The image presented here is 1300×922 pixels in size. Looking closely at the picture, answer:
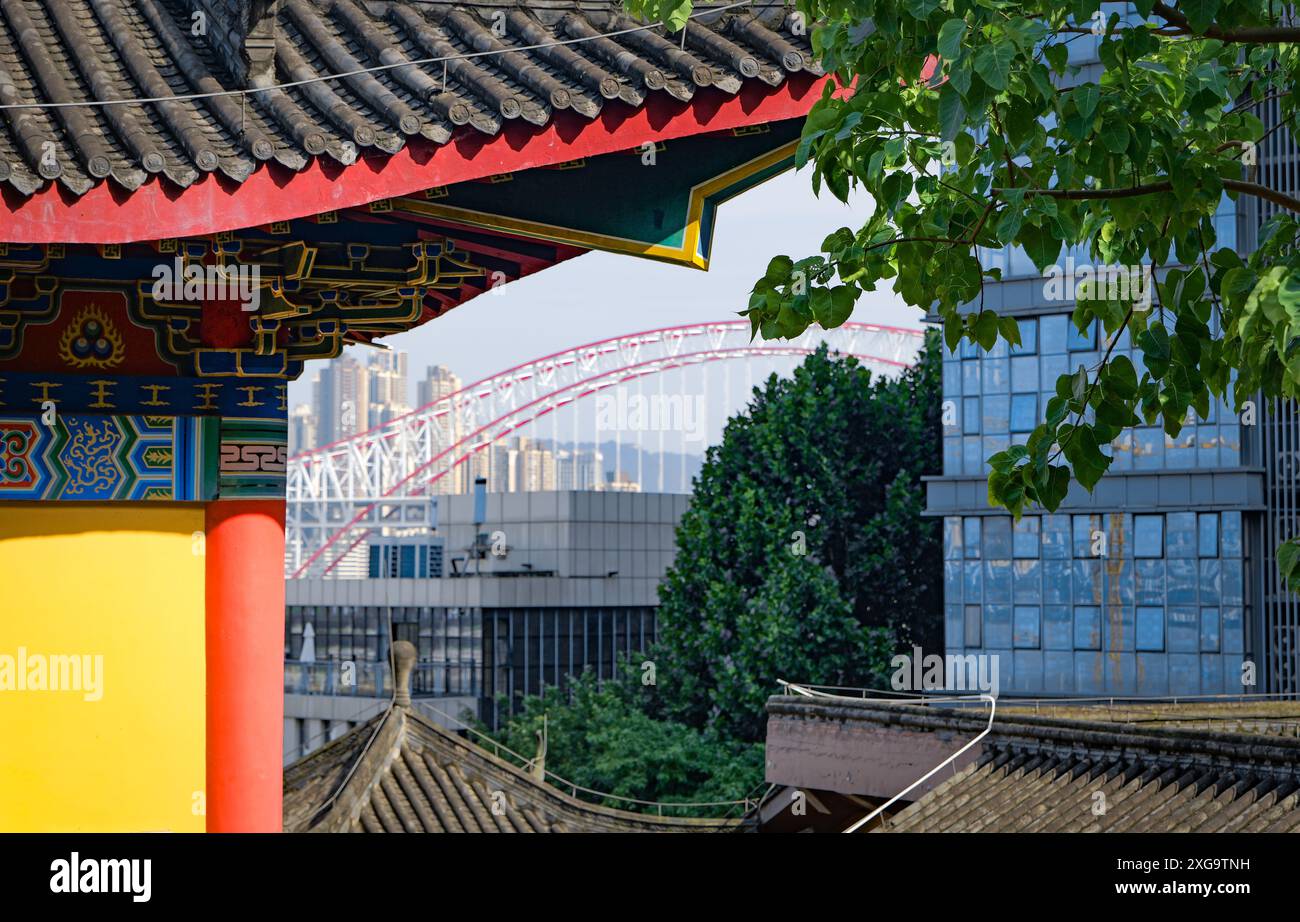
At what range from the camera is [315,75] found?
8766 mm

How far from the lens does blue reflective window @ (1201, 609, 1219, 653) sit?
44750 mm

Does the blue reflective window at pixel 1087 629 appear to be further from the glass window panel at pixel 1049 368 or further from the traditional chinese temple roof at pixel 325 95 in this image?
the traditional chinese temple roof at pixel 325 95

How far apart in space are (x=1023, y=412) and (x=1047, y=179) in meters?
42.3

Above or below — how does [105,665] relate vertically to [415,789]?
above

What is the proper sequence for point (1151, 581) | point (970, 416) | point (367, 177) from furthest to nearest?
point (970, 416)
point (1151, 581)
point (367, 177)

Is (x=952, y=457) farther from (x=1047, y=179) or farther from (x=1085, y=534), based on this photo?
(x=1047, y=179)

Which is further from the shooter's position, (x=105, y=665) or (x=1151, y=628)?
(x=1151, y=628)

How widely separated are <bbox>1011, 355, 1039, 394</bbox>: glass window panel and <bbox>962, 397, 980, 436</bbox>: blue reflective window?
140 centimetres

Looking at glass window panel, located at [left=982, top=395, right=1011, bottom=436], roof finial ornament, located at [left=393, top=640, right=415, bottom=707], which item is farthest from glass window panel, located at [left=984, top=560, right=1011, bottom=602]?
roof finial ornament, located at [left=393, top=640, right=415, bottom=707]

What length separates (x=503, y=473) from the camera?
645 ft

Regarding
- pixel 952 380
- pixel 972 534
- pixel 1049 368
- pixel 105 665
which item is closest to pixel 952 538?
pixel 972 534
